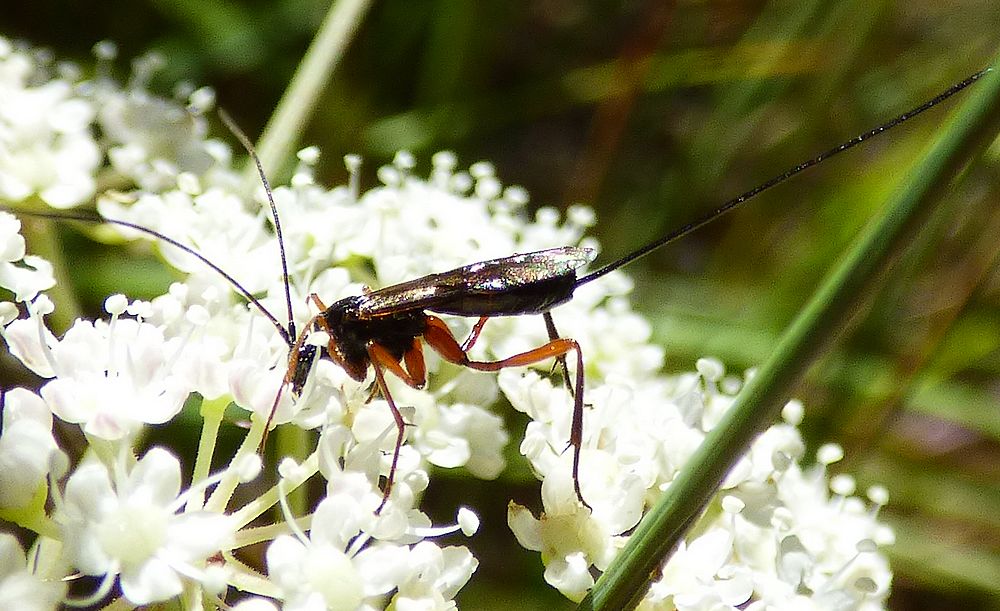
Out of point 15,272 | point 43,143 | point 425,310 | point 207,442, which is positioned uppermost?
point 43,143

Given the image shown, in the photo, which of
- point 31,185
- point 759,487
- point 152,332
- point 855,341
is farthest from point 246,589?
point 855,341

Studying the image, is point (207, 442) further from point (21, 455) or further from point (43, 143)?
point (43, 143)

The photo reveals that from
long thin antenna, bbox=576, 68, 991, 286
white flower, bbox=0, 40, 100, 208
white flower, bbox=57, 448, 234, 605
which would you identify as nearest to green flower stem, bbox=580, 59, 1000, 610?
long thin antenna, bbox=576, 68, 991, 286

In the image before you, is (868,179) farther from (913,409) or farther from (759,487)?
(759,487)

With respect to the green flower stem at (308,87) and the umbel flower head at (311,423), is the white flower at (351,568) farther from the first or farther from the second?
the green flower stem at (308,87)

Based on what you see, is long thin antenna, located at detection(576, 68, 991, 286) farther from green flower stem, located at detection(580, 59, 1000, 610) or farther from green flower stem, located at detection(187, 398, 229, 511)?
green flower stem, located at detection(187, 398, 229, 511)

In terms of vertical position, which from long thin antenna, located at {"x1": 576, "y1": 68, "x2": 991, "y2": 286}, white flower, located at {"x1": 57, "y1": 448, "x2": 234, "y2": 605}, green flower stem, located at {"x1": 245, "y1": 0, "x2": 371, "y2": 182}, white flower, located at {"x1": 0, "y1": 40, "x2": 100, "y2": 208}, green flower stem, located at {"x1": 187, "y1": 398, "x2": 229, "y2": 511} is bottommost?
white flower, located at {"x1": 57, "y1": 448, "x2": 234, "y2": 605}

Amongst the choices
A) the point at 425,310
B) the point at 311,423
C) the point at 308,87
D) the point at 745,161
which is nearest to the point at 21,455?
the point at 311,423

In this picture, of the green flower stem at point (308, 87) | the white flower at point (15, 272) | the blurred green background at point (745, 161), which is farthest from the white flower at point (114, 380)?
the blurred green background at point (745, 161)

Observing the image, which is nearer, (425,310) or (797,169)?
(797,169)
